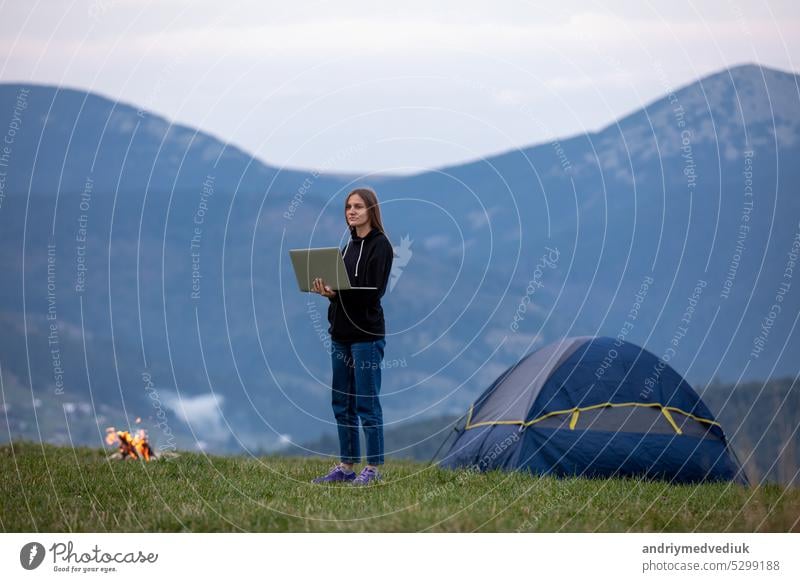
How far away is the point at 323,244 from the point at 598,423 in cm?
8333

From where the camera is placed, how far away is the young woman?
918 cm

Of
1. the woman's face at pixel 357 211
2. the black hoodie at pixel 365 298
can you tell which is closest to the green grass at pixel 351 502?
the black hoodie at pixel 365 298

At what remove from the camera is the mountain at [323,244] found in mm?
59750

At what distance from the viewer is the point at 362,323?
30.2ft

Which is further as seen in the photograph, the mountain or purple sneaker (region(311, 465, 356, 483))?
→ the mountain

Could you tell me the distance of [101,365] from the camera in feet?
286

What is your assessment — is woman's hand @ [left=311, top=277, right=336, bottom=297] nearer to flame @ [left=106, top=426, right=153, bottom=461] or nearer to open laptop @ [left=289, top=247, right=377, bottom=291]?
open laptop @ [left=289, top=247, right=377, bottom=291]

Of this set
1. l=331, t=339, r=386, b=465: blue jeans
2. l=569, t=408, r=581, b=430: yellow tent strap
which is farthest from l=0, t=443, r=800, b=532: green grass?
l=569, t=408, r=581, b=430: yellow tent strap
